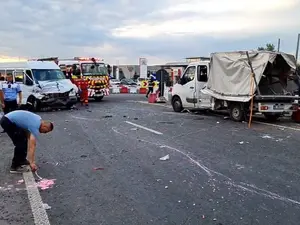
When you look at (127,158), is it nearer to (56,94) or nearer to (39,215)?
(39,215)

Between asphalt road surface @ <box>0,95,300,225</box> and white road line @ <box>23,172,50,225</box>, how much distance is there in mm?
15

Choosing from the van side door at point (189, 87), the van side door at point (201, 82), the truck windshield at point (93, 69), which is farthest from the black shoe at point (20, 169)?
the truck windshield at point (93, 69)

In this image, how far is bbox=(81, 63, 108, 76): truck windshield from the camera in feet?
74.7

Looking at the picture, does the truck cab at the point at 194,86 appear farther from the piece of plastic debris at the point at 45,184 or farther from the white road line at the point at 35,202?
the white road line at the point at 35,202

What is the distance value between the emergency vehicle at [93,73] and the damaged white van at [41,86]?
3.99 meters

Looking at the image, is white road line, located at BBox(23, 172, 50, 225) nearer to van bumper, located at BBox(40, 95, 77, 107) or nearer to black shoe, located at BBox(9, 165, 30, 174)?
black shoe, located at BBox(9, 165, 30, 174)

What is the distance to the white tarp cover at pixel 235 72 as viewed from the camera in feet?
40.9

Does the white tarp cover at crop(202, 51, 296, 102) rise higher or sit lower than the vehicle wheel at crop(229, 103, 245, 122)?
higher

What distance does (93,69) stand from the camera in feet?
75.5

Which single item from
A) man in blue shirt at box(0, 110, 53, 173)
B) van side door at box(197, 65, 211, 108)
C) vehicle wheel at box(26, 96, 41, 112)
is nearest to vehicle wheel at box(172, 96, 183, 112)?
van side door at box(197, 65, 211, 108)

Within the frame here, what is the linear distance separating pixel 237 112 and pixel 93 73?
1206 cm

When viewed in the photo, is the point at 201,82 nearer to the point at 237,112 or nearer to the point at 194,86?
the point at 194,86

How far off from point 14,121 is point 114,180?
6.74 ft

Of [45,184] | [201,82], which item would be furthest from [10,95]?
[45,184]
